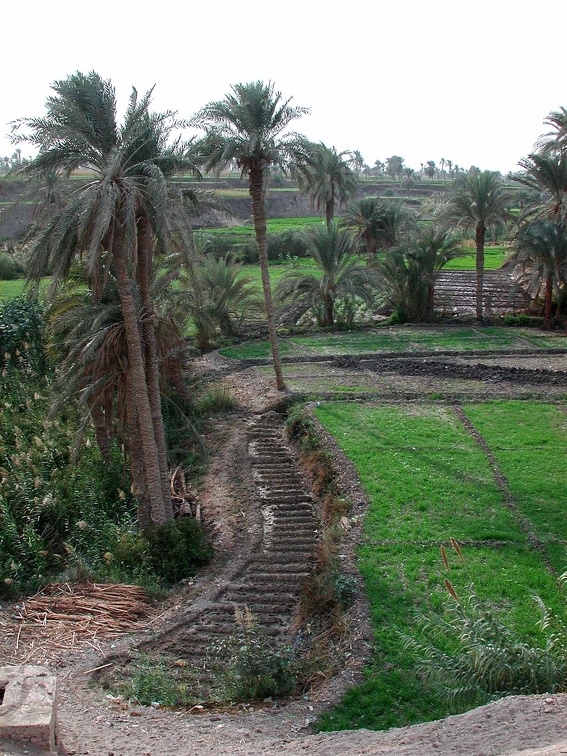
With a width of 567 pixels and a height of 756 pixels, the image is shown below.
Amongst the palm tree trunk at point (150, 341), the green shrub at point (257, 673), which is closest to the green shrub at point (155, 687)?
the green shrub at point (257, 673)

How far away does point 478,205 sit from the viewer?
27.5 meters

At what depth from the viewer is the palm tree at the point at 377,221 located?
43.2 m

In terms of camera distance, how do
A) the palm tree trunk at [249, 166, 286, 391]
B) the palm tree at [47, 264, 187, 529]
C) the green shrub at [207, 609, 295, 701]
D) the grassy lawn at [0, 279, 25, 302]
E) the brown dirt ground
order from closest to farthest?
the brown dirt ground, the green shrub at [207, 609, 295, 701], the palm tree at [47, 264, 187, 529], the palm tree trunk at [249, 166, 286, 391], the grassy lawn at [0, 279, 25, 302]

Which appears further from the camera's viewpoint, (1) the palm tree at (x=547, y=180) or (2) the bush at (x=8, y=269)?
(2) the bush at (x=8, y=269)

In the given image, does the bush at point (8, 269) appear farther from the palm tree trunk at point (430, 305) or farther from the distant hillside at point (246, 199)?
the palm tree trunk at point (430, 305)

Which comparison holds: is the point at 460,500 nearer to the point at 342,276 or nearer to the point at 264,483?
the point at 264,483

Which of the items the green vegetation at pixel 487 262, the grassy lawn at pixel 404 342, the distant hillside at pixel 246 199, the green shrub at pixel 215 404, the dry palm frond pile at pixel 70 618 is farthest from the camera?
the distant hillside at pixel 246 199

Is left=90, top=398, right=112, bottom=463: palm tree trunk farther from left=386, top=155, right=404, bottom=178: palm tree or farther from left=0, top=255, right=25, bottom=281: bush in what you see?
left=386, top=155, right=404, bottom=178: palm tree

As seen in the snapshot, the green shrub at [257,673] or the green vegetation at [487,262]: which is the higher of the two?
the green vegetation at [487,262]

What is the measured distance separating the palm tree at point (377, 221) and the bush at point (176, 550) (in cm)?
3181

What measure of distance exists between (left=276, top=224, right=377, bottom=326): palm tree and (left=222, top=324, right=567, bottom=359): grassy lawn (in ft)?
4.81

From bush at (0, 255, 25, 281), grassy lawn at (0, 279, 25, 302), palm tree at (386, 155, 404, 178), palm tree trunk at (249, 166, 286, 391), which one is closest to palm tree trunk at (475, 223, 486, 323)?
palm tree trunk at (249, 166, 286, 391)

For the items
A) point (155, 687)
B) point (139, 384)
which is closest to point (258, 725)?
point (155, 687)

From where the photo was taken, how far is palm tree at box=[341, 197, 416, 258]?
1699 inches
